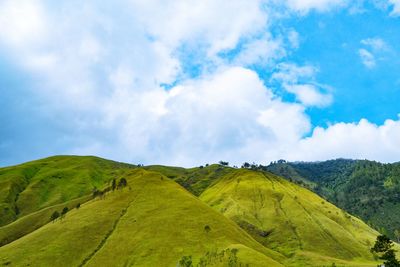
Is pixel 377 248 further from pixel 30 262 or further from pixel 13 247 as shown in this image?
pixel 13 247

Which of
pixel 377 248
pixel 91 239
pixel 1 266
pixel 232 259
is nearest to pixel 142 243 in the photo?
pixel 91 239

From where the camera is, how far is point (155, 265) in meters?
168

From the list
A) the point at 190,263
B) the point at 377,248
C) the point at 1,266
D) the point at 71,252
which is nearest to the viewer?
the point at 377,248

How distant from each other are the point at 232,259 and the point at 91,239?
71754mm

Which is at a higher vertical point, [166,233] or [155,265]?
[166,233]

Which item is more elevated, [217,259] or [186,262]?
[217,259]

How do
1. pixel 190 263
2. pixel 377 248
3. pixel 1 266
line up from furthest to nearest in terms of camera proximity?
1. pixel 1 266
2. pixel 190 263
3. pixel 377 248

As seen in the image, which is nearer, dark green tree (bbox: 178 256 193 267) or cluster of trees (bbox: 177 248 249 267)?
cluster of trees (bbox: 177 248 249 267)

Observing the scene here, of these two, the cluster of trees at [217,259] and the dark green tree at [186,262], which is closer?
Result: the cluster of trees at [217,259]

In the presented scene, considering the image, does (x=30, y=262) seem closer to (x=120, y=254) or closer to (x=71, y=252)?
(x=71, y=252)

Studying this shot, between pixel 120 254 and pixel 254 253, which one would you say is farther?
pixel 120 254

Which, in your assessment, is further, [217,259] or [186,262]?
[217,259]

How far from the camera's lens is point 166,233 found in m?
196

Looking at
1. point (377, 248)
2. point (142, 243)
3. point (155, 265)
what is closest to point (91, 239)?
point (142, 243)
